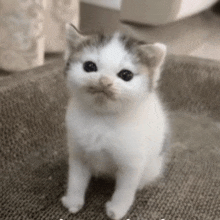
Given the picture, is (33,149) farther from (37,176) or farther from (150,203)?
(150,203)

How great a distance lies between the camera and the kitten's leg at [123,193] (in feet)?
2.34

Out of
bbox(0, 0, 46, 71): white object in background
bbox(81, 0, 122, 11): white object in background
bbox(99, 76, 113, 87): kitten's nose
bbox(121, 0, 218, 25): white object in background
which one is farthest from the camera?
bbox(81, 0, 122, 11): white object in background

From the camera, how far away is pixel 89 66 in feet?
2.07

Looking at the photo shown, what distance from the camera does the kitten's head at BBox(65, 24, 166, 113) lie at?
61 cm

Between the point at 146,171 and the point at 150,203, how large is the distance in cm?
8

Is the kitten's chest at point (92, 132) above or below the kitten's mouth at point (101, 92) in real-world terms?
below

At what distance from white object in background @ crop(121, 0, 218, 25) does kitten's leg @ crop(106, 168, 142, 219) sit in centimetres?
87

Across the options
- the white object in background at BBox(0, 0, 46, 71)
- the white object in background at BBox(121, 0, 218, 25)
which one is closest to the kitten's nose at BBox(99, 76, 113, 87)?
the white object in background at BBox(0, 0, 46, 71)

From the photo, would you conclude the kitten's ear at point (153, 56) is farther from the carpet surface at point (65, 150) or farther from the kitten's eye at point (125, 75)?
the carpet surface at point (65, 150)

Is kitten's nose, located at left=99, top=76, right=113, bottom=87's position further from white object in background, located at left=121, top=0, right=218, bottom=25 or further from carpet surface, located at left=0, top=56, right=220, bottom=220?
white object in background, located at left=121, top=0, right=218, bottom=25

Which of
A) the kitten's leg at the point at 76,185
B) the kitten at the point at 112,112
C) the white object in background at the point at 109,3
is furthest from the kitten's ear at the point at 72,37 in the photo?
the white object in background at the point at 109,3

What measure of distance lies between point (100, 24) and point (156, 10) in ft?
1.11

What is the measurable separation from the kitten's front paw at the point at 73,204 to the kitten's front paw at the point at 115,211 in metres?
0.07

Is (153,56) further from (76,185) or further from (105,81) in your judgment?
(76,185)
